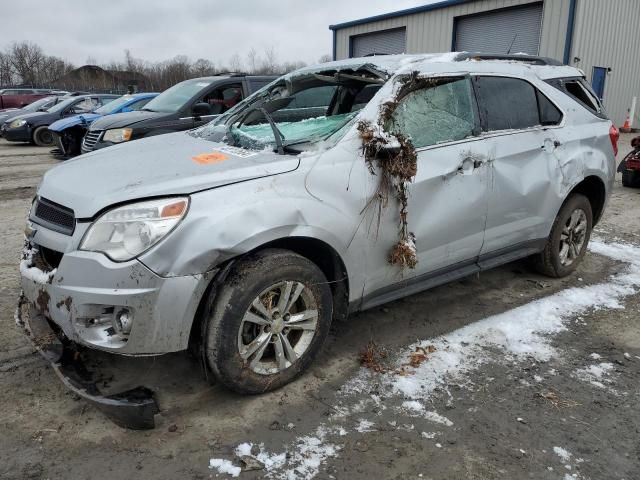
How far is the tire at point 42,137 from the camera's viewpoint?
14.8 m

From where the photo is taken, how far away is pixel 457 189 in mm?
3477

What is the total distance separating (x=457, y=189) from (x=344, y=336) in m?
1.26

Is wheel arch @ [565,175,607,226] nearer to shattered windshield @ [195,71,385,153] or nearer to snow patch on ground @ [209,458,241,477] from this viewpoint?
shattered windshield @ [195,71,385,153]

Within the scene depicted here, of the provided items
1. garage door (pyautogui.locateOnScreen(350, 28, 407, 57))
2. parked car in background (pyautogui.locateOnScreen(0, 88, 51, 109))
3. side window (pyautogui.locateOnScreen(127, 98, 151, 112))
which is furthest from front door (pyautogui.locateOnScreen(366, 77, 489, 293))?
parked car in background (pyautogui.locateOnScreen(0, 88, 51, 109))

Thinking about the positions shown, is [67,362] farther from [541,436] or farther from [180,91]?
[180,91]

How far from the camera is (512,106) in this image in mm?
3969

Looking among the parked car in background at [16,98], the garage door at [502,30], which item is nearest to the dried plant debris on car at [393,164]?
the garage door at [502,30]

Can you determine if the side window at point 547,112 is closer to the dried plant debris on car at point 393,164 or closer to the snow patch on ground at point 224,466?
the dried plant debris on car at point 393,164

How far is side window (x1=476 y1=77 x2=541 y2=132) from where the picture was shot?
149 inches

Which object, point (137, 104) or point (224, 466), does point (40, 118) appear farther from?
point (224, 466)

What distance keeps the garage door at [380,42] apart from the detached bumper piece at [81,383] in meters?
20.2

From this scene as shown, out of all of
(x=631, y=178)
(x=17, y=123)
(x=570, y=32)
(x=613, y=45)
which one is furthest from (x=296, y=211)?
(x=613, y=45)

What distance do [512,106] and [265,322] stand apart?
100 inches

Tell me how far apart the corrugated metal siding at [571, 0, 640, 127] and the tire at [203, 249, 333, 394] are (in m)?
16.0
